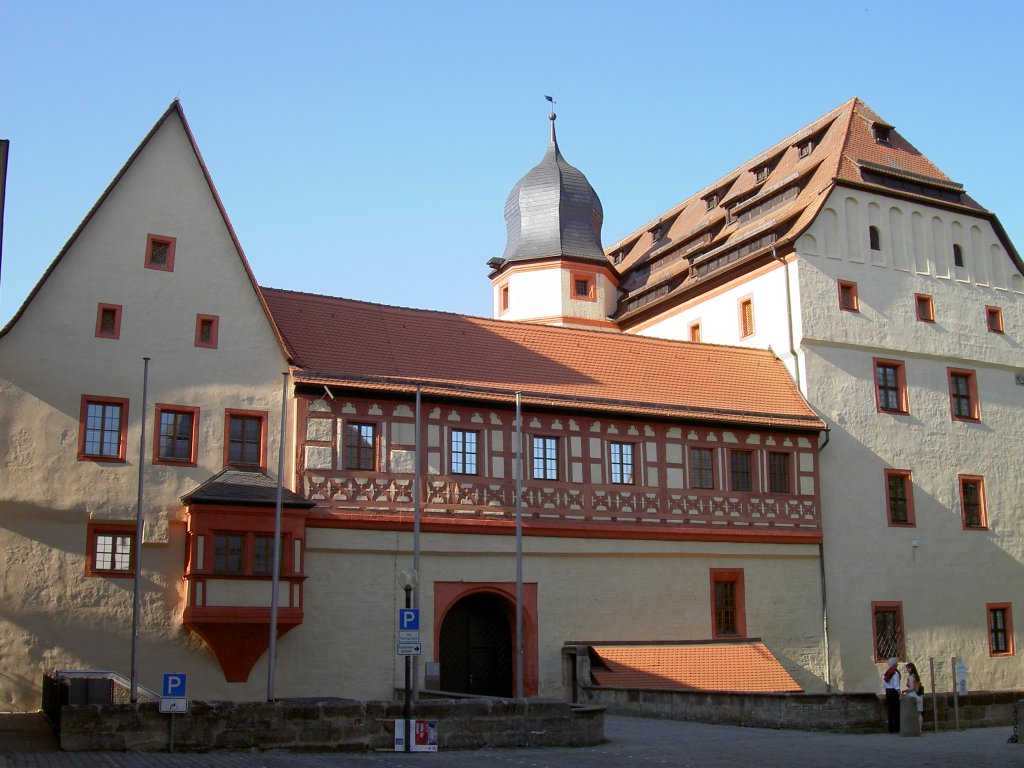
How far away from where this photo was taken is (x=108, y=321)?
86.7 feet

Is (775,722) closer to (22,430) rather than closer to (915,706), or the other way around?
(915,706)

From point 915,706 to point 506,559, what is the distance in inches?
408

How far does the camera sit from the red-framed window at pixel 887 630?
1334 inches


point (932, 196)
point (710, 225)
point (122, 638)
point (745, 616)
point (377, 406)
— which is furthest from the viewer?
point (710, 225)

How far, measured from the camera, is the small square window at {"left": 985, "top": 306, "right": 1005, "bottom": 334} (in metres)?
38.7

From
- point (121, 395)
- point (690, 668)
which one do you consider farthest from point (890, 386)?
point (121, 395)

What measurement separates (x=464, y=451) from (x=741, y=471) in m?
8.13

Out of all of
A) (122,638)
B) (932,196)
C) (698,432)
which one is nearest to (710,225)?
(932,196)

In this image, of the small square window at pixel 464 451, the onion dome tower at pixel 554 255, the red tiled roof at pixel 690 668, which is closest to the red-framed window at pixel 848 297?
the onion dome tower at pixel 554 255

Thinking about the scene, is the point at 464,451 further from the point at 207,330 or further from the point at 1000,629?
the point at 1000,629

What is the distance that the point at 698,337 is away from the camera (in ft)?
130

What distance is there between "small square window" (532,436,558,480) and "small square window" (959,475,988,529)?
13.7 meters

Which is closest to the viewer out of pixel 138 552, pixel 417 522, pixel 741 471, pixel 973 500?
pixel 138 552

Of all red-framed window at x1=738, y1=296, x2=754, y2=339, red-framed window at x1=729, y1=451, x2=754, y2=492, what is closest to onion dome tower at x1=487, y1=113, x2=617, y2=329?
red-framed window at x1=738, y1=296, x2=754, y2=339
